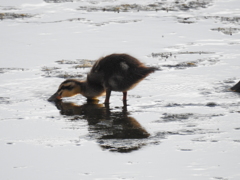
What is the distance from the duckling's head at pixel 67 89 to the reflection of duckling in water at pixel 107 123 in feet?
0.35

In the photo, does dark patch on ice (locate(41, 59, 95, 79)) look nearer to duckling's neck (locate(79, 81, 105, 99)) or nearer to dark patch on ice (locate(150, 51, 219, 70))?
duckling's neck (locate(79, 81, 105, 99))

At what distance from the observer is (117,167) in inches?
237

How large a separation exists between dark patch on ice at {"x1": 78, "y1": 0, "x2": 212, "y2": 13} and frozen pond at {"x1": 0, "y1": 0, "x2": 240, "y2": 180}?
20.8 inches

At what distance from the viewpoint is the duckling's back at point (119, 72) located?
8.80 meters

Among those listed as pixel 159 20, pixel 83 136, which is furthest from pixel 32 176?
pixel 159 20

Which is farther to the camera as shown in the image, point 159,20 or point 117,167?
point 159,20

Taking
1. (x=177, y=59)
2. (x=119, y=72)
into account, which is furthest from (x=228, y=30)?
(x=119, y=72)

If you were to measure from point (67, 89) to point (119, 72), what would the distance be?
93cm

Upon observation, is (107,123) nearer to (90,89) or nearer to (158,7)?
(90,89)

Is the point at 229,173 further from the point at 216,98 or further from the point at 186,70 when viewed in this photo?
the point at 186,70

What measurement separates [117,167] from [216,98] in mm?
3256

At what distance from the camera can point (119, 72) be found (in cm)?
891

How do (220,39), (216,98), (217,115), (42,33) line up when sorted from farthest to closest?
(42,33), (220,39), (216,98), (217,115)

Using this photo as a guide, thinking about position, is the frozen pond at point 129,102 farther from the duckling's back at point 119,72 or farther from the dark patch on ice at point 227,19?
the duckling's back at point 119,72
